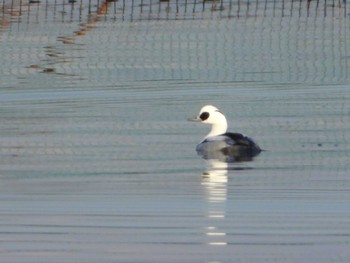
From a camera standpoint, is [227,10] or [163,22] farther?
[227,10]

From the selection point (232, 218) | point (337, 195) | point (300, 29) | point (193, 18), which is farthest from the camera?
point (193, 18)

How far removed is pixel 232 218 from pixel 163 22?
1965cm

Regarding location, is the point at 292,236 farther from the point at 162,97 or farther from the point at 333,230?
the point at 162,97

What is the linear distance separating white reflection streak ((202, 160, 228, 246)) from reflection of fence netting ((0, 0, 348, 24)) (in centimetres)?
1682

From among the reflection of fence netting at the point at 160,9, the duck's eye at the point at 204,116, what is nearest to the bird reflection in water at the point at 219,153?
the duck's eye at the point at 204,116

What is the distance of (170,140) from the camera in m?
19.2

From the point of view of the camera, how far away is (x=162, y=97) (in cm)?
2316

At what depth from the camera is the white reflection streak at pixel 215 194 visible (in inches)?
509

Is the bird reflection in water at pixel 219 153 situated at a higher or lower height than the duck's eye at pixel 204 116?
lower

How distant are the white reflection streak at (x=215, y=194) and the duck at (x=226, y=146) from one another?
34 cm

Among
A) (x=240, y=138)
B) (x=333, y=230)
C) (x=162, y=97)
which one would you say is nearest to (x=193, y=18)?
(x=162, y=97)

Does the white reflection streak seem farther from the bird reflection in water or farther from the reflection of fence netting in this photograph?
the reflection of fence netting

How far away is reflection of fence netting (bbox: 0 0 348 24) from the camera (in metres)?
35.0

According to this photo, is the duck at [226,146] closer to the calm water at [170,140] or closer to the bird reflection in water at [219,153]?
the bird reflection in water at [219,153]
